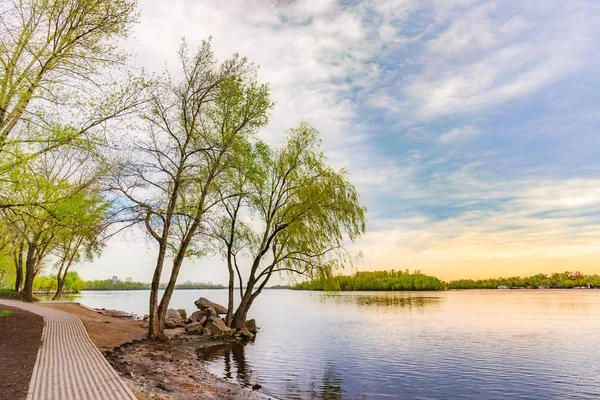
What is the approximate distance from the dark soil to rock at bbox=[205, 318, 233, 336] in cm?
1027

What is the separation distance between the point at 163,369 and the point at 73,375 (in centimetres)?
485

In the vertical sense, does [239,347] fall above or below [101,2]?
below

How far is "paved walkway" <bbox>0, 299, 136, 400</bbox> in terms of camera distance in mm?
8289

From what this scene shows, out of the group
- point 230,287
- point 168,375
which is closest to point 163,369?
point 168,375

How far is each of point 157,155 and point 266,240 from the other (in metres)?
10.2

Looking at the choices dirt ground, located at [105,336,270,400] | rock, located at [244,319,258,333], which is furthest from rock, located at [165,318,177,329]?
dirt ground, located at [105,336,270,400]

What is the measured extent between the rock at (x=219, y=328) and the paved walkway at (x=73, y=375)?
11.3 m

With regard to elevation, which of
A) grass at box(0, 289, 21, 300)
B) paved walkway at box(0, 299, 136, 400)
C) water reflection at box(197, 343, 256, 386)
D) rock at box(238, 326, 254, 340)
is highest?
grass at box(0, 289, 21, 300)

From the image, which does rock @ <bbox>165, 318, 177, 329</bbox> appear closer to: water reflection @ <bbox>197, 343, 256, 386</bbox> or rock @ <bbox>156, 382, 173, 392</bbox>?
water reflection @ <bbox>197, 343, 256, 386</bbox>

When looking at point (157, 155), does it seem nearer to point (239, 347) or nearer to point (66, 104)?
point (66, 104)

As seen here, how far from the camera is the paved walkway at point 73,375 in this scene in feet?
27.2

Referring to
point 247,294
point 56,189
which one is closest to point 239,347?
point 247,294

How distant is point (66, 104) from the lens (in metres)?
13.5

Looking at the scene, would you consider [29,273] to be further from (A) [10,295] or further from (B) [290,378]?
(B) [290,378]
